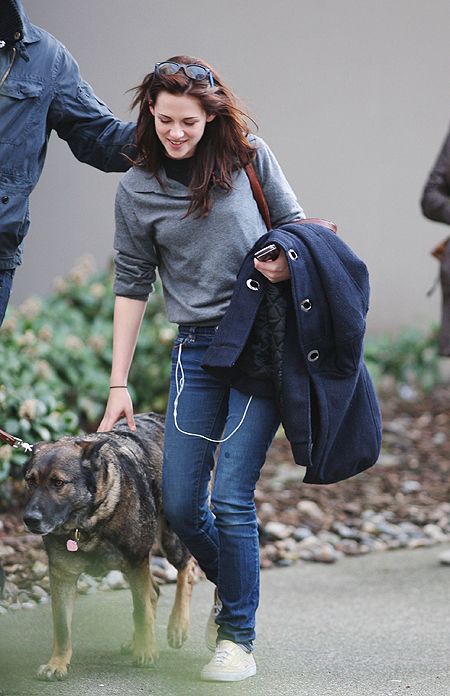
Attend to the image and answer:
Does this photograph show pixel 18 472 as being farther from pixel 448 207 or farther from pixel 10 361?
pixel 448 207

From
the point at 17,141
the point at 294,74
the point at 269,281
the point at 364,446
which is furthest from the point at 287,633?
the point at 294,74

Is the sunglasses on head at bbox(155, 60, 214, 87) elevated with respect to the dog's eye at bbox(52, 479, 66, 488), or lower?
elevated

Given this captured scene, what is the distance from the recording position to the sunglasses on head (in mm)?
3871

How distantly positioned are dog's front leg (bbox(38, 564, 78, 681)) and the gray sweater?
944mm

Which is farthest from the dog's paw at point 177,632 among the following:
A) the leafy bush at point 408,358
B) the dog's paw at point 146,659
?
the leafy bush at point 408,358

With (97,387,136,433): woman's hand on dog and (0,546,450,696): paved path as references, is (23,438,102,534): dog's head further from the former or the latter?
(0,546,450,696): paved path

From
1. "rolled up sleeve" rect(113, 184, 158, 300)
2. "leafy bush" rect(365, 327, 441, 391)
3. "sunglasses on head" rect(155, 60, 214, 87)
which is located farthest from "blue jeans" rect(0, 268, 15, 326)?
Answer: "leafy bush" rect(365, 327, 441, 391)

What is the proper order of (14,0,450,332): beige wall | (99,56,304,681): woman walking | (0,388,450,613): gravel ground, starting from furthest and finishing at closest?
1. (14,0,450,332): beige wall
2. (0,388,450,613): gravel ground
3. (99,56,304,681): woman walking

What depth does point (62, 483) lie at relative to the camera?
3943 mm

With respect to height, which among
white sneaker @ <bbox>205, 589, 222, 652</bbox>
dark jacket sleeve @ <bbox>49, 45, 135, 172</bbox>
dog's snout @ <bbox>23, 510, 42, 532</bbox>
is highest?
dark jacket sleeve @ <bbox>49, 45, 135, 172</bbox>

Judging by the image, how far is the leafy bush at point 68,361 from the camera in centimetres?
579

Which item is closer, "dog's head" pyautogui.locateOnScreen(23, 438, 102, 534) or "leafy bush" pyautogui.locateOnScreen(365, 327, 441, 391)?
"dog's head" pyautogui.locateOnScreen(23, 438, 102, 534)

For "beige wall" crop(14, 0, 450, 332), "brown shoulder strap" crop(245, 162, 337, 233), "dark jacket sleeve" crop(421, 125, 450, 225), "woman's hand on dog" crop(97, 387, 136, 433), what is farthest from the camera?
"beige wall" crop(14, 0, 450, 332)

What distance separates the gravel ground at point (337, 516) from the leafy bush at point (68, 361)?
0.50 m
